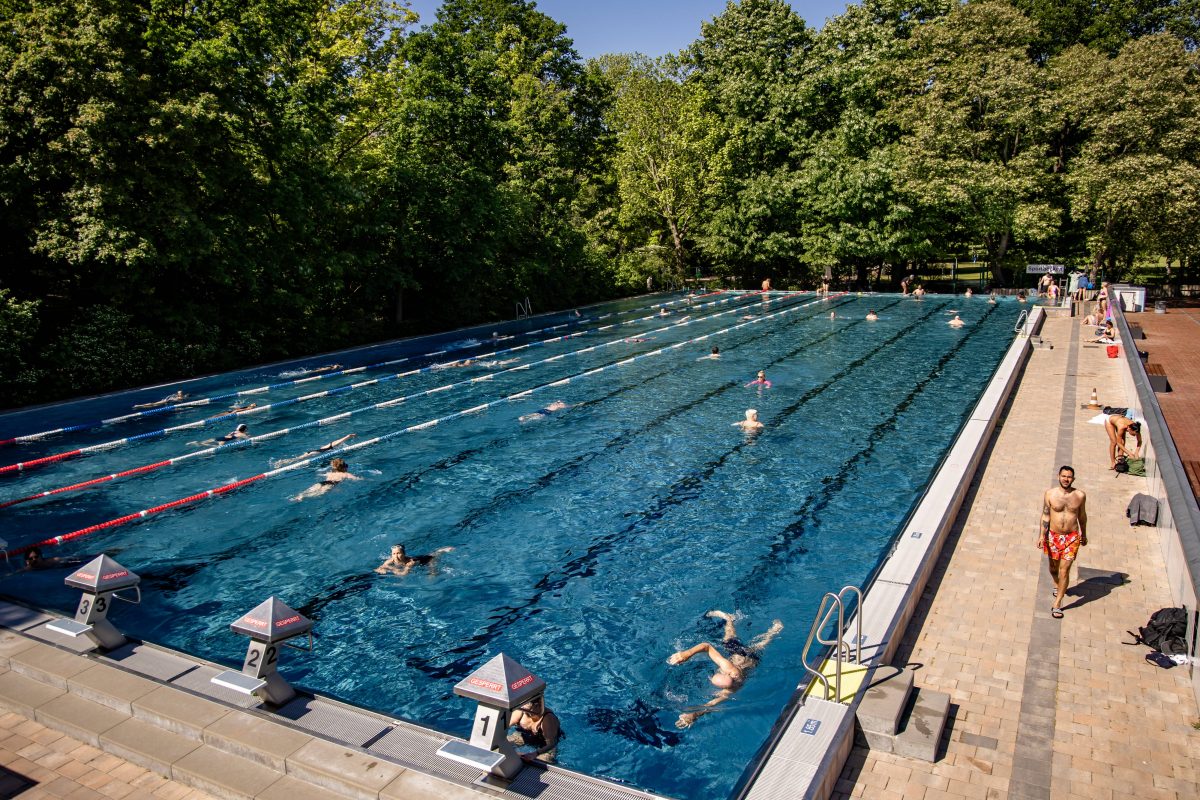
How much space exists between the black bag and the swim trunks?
855 millimetres

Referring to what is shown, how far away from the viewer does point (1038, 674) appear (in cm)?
673

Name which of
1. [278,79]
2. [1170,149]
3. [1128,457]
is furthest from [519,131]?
[1128,457]

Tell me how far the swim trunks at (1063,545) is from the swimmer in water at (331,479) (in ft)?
36.6

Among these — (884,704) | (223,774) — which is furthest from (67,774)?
(884,704)

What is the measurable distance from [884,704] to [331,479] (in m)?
10.7

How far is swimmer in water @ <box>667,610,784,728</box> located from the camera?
297 inches

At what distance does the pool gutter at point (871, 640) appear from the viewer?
5355 millimetres

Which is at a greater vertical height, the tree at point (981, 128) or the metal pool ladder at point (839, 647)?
the tree at point (981, 128)

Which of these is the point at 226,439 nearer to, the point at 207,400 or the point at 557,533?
the point at 207,400

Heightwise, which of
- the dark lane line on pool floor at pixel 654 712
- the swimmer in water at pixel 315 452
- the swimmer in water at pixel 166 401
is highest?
the swimmer in water at pixel 166 401

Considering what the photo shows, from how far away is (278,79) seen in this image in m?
25.5

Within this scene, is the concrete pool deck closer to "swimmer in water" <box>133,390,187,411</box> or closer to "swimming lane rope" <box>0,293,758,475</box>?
"swimming lane rope" <box>0,293,758,475</box>

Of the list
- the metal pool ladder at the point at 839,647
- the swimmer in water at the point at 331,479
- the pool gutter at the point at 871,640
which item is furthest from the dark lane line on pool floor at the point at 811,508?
the swimmer in water at the point at 331,479

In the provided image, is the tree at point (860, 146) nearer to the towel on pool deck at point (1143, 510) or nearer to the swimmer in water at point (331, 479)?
the towel on pool deck at point (1143, 510)
